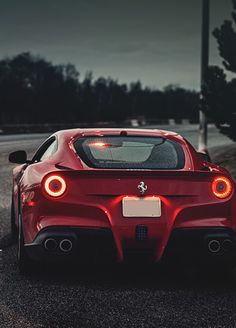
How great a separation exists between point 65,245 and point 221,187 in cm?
136

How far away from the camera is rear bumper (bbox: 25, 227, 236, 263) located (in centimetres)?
534

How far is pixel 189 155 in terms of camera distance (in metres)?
6.04

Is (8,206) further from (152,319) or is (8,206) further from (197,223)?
(152,319)

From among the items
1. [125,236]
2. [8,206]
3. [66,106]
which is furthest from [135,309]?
[66,106]

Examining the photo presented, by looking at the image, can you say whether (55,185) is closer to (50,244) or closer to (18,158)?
(50,244)

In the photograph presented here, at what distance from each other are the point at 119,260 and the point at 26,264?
86 centimetres

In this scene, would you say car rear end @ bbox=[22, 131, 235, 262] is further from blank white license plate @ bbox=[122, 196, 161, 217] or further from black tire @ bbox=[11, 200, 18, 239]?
black tire @ bbox=[11, 200, 18, 239]

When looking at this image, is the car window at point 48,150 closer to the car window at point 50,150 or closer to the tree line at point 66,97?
the car window at point 50,150

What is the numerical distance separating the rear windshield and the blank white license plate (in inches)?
20.3

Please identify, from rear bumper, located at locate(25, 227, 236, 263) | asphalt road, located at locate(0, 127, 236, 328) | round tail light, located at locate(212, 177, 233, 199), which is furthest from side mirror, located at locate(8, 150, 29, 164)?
round tail light, located at locate(212, 177, 233, 199)

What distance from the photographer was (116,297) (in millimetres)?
5129

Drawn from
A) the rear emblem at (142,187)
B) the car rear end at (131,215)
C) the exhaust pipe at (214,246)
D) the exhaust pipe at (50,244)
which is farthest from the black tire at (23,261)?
the exhaust pipe at (214,246)

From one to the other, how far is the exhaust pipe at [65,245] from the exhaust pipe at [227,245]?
1.22 metres

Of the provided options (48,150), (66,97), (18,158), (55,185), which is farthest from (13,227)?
(66,97)
